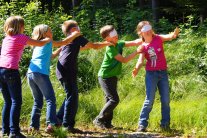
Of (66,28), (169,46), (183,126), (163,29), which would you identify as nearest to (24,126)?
(66,28)

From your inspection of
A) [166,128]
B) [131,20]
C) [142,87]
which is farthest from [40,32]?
[131,20]

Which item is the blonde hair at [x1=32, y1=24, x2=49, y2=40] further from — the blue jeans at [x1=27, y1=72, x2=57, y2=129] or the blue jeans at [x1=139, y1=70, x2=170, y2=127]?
the blue jeans at [x1=139, y1=70, x2=170, y2=127]

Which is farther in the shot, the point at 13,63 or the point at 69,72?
the point at 69,72

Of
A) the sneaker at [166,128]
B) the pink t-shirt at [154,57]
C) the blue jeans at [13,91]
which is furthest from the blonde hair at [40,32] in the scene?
the sneaker at [166,128]

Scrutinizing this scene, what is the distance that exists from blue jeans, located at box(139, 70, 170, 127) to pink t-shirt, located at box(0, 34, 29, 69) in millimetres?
1857

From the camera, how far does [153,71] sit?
618 centimetres

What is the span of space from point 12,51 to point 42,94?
91 centimetres

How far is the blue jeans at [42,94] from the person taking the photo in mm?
5824

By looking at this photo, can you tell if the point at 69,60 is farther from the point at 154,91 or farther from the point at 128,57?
the point at 154,91

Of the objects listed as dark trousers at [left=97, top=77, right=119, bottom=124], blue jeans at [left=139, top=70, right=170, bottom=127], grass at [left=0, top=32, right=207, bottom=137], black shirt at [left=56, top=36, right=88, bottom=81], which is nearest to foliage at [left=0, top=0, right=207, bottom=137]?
grass at [left=0, top=32, right=207, bottom=137]

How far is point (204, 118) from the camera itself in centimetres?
641

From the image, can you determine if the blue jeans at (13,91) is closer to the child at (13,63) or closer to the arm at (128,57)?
the child at (13,63)

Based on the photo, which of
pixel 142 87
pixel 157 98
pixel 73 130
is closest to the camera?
pixel 73 130

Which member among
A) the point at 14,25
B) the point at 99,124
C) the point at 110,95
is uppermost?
the point at 14,25
